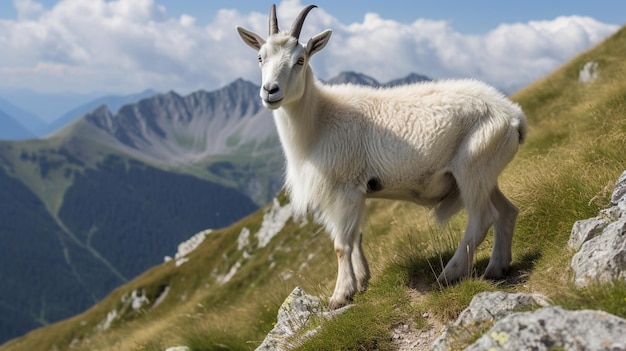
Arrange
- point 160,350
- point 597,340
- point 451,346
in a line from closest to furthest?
1. point 597,340
2. point 451,346
3. point 160,350

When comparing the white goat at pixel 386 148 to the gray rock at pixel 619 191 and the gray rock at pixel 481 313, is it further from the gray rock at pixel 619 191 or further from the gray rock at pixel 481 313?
the gray rock at pixel 481 313

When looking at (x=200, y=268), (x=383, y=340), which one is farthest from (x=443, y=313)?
(x=200, y=268)

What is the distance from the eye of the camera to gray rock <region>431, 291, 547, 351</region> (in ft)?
18.4

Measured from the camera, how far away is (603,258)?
18.8ft

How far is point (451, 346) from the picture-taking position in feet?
18.0

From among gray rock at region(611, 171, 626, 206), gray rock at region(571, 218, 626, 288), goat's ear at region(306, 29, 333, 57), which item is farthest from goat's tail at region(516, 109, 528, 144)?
goat's ear at region(306, 29, 333, 57)

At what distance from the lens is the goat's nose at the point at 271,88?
311 inches

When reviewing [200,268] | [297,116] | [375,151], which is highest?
[297,116]

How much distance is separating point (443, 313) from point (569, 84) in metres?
24.7

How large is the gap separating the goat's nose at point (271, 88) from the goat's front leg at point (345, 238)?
201cm

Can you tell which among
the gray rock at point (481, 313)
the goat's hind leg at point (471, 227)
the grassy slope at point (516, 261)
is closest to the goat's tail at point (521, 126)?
the goat's hind leg at point (471, 227)

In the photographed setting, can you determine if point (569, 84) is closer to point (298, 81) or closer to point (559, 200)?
point (559, 200)

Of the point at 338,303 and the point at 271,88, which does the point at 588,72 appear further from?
the point at 271,88

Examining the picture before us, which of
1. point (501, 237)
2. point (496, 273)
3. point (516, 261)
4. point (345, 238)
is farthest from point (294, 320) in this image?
point (516, 261)
